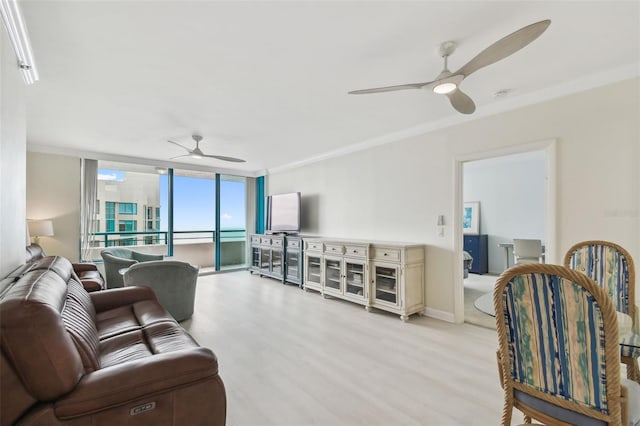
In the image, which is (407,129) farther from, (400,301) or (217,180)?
(217,180)

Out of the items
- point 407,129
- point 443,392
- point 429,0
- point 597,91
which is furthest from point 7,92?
point 597,91

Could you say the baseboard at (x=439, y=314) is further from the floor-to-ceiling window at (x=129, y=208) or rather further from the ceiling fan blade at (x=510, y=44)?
the floor-to-ceiling window at (x=129, y=208)

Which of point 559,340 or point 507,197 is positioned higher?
point 507,197

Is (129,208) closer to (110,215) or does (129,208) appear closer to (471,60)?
(110,215)

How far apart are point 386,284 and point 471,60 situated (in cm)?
276

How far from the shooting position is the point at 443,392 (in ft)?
6.72

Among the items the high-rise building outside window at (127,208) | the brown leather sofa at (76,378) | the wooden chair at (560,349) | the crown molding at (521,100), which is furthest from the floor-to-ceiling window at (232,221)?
the wooden chair at (560,349)

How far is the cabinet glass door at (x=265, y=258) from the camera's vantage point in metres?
5.95

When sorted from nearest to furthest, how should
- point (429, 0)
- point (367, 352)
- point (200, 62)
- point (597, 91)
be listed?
point (429, 0), point (200, 62), point (597, 91), point (367, 352)

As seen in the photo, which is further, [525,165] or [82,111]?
[525,165]

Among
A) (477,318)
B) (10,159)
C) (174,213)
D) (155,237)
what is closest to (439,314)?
(477,318)

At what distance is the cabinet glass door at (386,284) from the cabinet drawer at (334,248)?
0.63 meters

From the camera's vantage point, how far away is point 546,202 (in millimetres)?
2816

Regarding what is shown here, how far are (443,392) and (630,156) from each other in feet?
7.92
